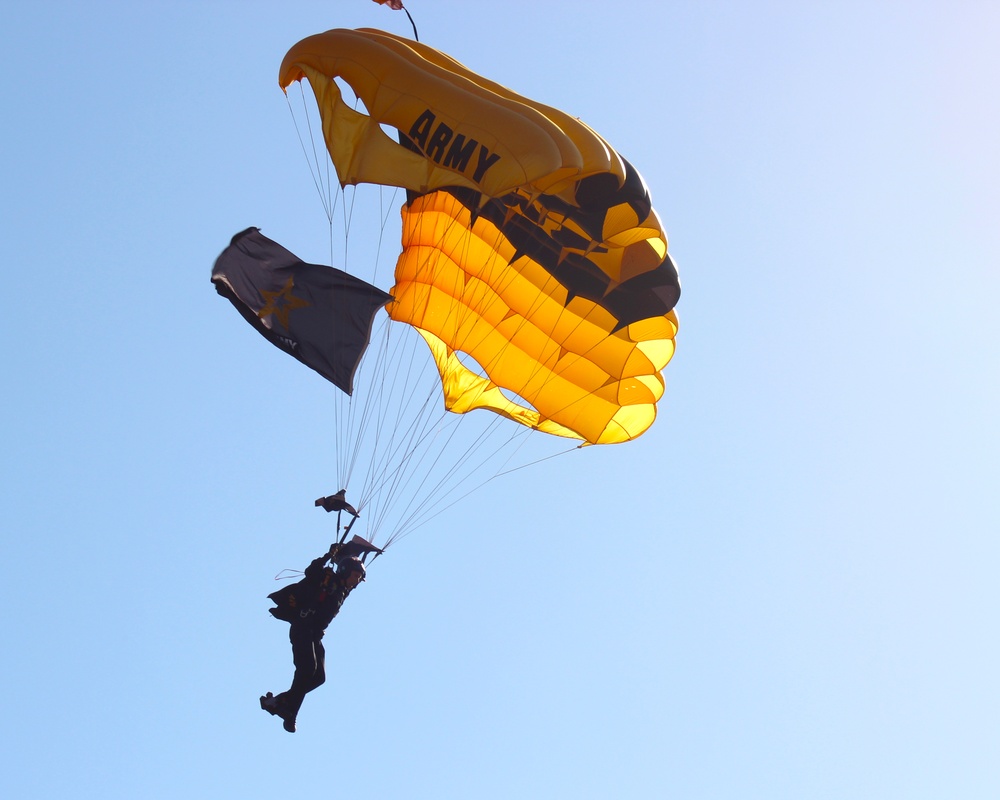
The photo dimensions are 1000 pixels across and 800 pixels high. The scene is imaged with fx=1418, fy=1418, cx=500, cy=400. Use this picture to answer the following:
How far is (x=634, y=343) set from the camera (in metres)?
15.4

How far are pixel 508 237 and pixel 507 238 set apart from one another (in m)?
0.02

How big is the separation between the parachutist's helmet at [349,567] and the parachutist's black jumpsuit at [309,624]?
0.25 feet

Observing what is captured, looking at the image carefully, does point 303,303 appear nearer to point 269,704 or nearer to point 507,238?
point 507,238

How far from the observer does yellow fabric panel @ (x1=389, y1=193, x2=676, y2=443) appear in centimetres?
1530

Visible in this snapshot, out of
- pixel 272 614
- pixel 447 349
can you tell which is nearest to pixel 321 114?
pixel 447 349

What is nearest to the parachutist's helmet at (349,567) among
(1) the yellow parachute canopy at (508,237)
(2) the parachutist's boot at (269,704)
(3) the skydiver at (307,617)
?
(3) the skydiver at (307,617)

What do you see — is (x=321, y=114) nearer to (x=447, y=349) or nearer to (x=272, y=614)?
(x=447, y=349)

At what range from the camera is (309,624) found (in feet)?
43.5

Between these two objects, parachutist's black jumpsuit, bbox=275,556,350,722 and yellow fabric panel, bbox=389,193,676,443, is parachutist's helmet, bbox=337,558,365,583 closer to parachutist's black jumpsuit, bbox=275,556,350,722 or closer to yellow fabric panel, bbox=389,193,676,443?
parachutist's black jumpsuit, bbox=275,556,350,722

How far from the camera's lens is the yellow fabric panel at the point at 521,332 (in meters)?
15.3

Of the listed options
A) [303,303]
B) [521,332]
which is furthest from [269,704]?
[521,332]

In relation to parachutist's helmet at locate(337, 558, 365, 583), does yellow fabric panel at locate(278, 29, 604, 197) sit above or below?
above

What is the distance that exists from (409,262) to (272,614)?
4.49 meters

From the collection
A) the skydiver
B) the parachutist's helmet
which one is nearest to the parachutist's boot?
the skydiver
